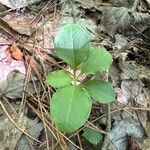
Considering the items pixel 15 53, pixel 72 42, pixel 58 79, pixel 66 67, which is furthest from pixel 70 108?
pixel 15 53

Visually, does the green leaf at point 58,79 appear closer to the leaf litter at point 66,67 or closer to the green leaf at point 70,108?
the green leaf at point 70,108

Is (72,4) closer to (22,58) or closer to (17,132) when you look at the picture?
(22,58)

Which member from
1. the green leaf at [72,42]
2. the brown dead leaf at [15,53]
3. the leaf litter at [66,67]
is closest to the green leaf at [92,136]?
the leaf litter at [66,67]

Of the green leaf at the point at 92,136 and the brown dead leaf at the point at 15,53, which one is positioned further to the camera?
the brown dead leaf at the point at 15,53

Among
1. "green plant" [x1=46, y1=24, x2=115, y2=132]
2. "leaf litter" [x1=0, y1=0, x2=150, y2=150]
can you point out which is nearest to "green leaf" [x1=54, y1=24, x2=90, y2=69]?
"green plant" [x1=46, y1=24, x2=115, y2=132]

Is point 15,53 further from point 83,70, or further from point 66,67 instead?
point 83,70

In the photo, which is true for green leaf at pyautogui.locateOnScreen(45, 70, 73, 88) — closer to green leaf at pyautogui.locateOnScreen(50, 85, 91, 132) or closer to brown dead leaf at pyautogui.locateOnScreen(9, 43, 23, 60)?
green leaf at pyautogui.locateOnScreen(50, 85, 91, 132)
